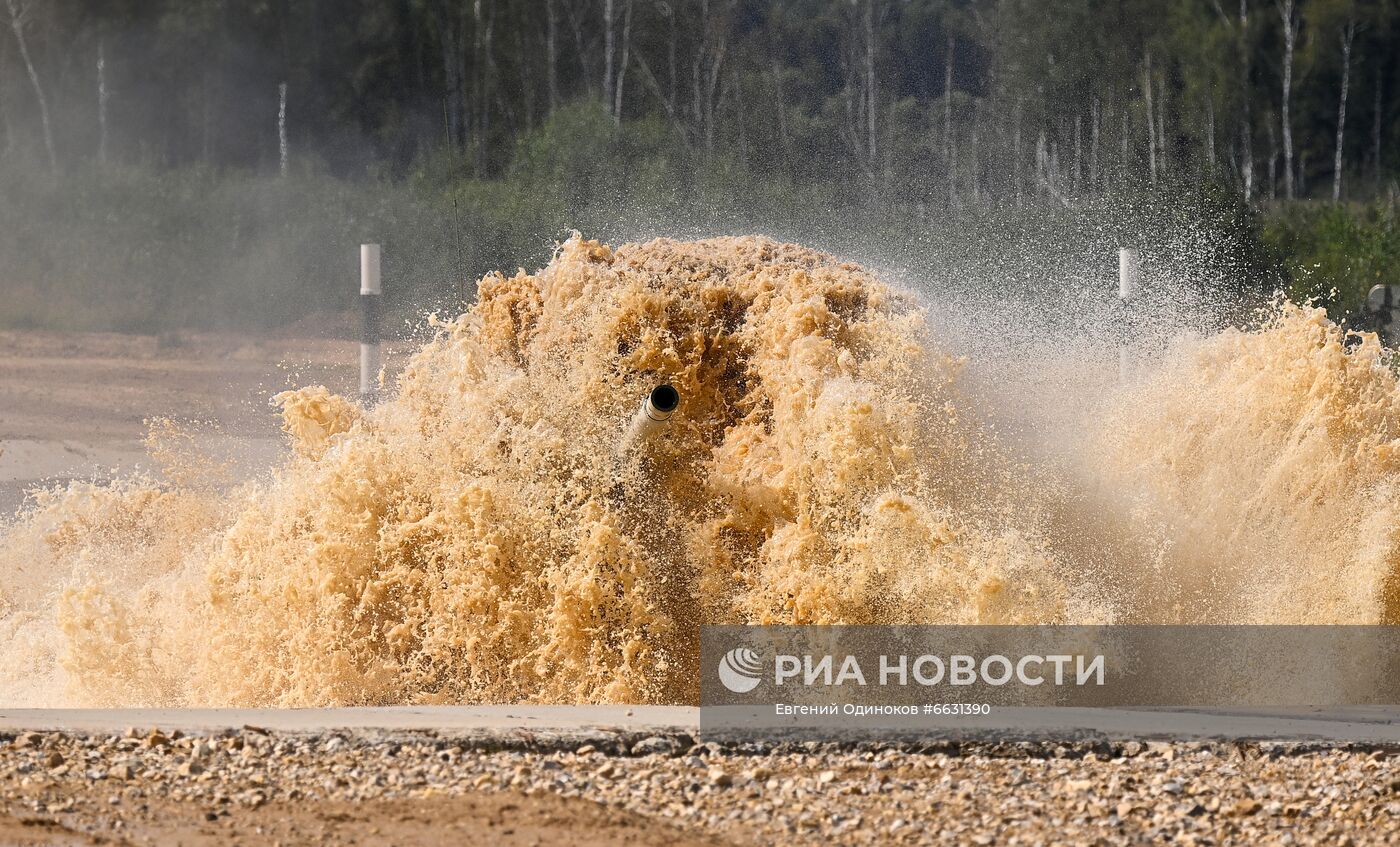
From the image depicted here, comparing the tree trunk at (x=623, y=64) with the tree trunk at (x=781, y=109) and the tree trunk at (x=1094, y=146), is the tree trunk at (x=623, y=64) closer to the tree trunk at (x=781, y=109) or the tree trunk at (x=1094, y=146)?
the tree trunk at (x=781, y=109)

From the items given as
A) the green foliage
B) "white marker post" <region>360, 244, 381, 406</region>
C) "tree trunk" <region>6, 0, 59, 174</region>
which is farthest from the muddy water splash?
"tree trunk" <region>6, 0, 59, 174</region>

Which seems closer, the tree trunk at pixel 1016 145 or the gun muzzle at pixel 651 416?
the gun muzzle at pixel 651 416

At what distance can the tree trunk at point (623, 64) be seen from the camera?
38.5 feet

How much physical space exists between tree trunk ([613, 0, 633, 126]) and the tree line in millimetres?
27

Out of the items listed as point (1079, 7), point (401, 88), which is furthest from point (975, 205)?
point (401, 88)

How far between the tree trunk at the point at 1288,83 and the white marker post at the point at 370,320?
10744mm

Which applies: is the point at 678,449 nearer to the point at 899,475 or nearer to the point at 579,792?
the point at 899,475

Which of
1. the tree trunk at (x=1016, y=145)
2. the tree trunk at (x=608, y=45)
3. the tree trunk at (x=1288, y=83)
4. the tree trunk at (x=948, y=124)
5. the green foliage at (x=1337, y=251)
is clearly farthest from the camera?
the tree trunk at (x=1288, y=83)

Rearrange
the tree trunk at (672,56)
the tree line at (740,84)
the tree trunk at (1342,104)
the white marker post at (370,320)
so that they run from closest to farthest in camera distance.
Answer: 1. the white marker post at (370,320)
2. the tree line at (740,84)
3. the tree trunk at (672,56)
4. the tree trunk at (1342,104)

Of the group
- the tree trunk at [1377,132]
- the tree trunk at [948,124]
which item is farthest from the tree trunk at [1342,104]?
the tree trunk at [948,124]

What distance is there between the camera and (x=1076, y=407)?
17.0ft

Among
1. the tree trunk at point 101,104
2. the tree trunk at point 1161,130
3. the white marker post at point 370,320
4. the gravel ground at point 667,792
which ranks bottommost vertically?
the gravel ground at point 667,792

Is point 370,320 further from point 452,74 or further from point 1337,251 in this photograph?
point 1337,251

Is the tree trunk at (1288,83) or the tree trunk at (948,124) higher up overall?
the tree trunk at (1288,83)
